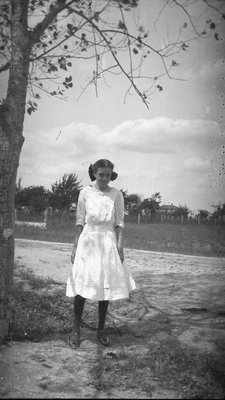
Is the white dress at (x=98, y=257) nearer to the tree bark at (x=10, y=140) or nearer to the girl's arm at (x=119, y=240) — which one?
the girl's arm at (x=119, y=240)

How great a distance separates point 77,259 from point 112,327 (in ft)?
3.95

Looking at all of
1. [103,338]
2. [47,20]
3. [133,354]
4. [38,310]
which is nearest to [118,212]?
[103,338]

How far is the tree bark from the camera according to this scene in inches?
137

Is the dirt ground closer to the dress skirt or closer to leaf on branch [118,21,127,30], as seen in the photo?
the dress skirt

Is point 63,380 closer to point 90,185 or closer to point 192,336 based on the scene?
point 192,336

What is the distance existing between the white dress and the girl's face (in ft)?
0.31

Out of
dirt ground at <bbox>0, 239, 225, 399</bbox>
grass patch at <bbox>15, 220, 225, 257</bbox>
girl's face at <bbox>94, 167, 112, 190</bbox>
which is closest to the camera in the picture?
dirt ground at <bbox>0, 239, 225, 399</bbox>

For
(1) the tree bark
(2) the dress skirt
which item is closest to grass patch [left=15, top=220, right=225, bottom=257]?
(2) the dress skirt

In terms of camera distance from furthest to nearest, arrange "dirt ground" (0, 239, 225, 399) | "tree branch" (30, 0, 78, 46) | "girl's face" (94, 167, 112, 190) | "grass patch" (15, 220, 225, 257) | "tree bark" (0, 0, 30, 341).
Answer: "grass patch" (15, 220, 225, 257) → "girl's face" (94, 167, 112, 190) → "tree branch" (30, 0, 78, 46) → "tree bark" (0, 0, 30, 341) → "dirt ground" (0, 239, 225, 399)

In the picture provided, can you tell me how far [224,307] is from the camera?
5266 mm

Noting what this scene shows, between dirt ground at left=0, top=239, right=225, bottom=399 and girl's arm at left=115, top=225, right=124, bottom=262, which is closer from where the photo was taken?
dirt ground at left=0, top=239, right=225, bottom=399

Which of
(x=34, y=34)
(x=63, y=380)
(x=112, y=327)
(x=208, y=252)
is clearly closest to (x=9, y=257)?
(x=63, y=380)

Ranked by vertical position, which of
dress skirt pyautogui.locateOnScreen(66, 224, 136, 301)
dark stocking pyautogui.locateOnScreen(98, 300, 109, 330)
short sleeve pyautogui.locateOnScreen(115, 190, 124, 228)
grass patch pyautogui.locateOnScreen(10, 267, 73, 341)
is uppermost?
short sleeve pyautogui.locateOnScreen(115, 190, 124, 228)

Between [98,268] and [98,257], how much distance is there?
0.12 metres
